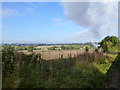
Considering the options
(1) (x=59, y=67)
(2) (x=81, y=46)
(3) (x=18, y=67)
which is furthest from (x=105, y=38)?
(3) (x=18, y=67)

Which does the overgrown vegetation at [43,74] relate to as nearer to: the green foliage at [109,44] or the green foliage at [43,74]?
the green foliage at [43,74]

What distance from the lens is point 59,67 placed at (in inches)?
255

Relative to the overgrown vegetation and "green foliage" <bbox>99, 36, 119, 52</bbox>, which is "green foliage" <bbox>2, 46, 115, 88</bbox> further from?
"green foliage" <bbox>99, 36, 119, 52</bbox>

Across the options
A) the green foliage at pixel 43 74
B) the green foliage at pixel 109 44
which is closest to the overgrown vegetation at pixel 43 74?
the green foliage at pixel 43 74

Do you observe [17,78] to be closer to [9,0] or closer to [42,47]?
[9,0]

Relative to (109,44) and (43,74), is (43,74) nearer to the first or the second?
(43,74)

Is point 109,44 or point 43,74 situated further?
point 109,44

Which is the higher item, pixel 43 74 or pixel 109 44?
pixel 109 44

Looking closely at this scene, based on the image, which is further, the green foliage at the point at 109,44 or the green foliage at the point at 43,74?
the green foliage at the point at 109,44

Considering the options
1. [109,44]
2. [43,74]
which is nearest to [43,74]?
[43,74]

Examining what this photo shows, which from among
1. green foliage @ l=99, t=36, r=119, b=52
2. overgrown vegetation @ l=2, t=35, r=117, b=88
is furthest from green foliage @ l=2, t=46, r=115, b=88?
green foliage @ l=99, t=36, r=119, b=52

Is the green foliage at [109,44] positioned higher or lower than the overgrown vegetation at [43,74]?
higher

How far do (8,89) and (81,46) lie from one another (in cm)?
1020

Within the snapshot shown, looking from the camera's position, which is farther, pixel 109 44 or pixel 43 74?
pixel 109 44
